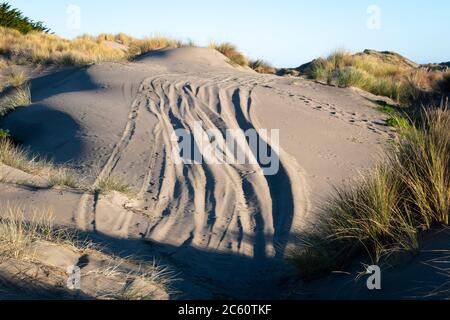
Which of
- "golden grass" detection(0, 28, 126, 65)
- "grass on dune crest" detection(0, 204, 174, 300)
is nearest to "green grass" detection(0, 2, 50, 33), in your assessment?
"golden grass" detection(0, 28, 126, 65)

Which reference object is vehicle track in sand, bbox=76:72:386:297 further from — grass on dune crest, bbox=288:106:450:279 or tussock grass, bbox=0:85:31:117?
tussock grass, bbox=0:85:31:117

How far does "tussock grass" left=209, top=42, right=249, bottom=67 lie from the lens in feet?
76.6

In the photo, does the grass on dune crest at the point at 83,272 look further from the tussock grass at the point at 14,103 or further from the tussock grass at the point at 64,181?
the tussock grass at the point at 14,103

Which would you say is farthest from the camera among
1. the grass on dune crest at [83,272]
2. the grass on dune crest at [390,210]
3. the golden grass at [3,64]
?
the golden grass at [3,64]

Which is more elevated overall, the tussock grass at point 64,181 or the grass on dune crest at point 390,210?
the grass on dune crest at point 390,210

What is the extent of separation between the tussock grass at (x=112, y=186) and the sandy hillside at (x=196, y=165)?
0.12 meters

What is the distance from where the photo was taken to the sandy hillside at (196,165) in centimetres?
738

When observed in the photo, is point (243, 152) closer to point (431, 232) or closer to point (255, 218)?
point (255, 218)

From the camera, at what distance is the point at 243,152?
36.3 ft

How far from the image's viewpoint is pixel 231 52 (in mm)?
23625

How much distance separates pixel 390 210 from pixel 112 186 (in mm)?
4690

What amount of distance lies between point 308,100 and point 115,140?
518 cm
